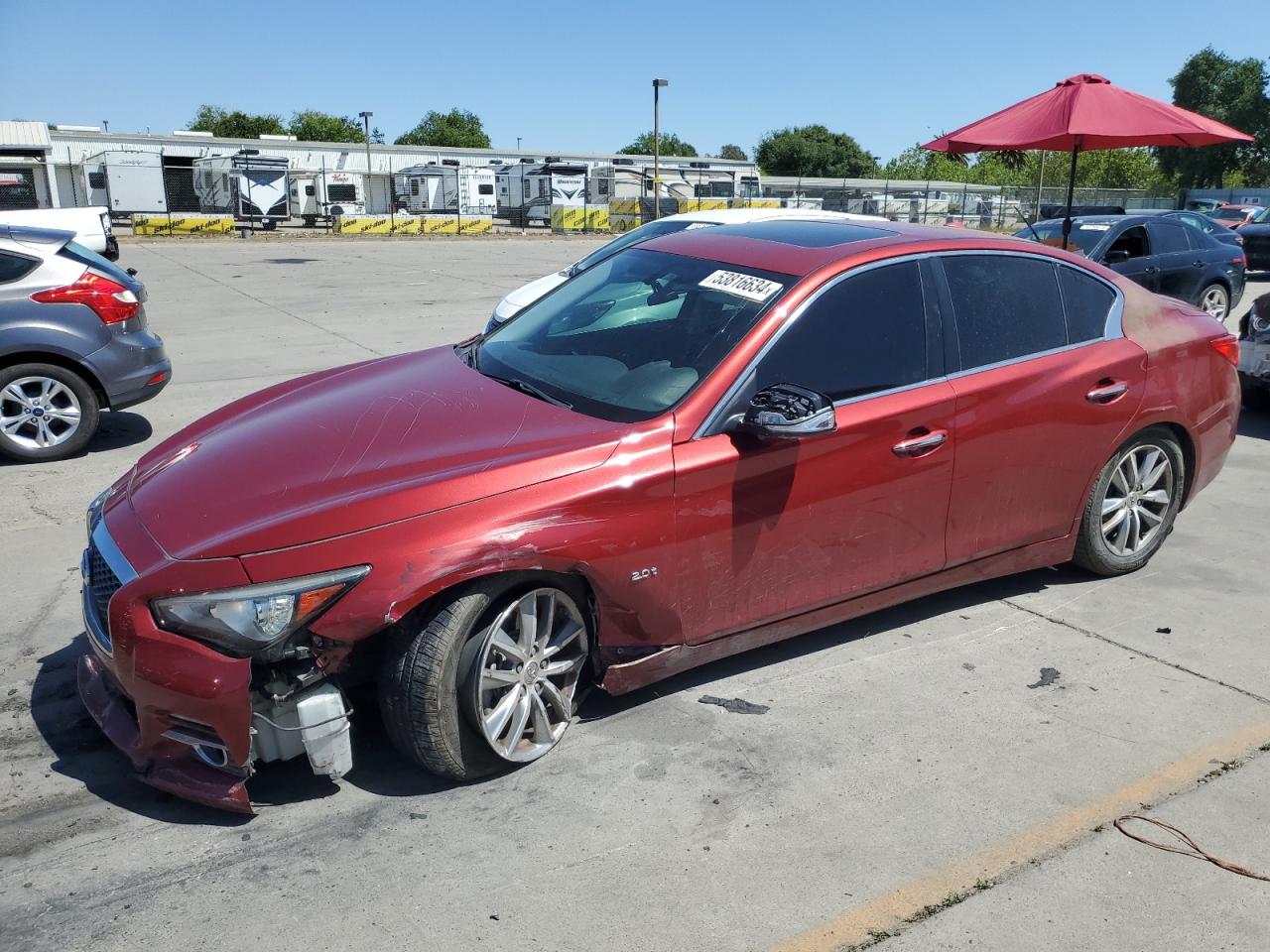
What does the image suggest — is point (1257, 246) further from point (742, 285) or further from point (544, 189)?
point (544, 189)

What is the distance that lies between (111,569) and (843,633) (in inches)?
112

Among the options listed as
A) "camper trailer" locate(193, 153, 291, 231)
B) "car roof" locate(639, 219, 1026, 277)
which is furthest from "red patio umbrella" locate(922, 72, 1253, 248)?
"camper trailer" locate(193, 153, 291, 231)

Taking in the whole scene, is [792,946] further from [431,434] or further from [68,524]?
[68,524]

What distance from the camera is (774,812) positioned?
3.20 metres

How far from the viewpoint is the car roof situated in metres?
4.05

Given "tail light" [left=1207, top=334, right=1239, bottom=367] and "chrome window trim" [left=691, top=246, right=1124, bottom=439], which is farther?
"tail light" [left=1207, top=334, right=1239, bottom=367]

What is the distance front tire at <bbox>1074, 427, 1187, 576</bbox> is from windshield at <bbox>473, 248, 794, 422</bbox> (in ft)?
6.58

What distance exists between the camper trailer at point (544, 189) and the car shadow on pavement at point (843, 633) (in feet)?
135

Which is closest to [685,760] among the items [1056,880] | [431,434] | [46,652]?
[1056,880]

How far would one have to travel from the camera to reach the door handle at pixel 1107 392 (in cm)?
451

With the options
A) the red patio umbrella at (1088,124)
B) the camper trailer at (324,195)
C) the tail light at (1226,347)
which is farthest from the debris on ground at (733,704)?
the camper trailer at (324,195)

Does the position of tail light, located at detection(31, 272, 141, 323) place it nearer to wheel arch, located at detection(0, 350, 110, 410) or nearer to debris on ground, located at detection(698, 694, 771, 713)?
wheel arch, located at detection(0, 350, 110, 410)

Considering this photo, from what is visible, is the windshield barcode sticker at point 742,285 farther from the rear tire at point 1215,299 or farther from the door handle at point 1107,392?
the rear tire at point 1215,299

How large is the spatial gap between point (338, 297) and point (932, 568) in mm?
14346
